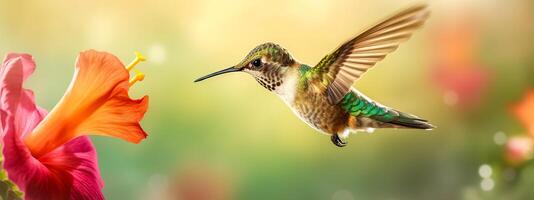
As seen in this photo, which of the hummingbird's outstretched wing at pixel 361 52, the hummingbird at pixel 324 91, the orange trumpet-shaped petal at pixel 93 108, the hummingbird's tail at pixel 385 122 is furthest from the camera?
the hummingbird's tail at pixel 385 122

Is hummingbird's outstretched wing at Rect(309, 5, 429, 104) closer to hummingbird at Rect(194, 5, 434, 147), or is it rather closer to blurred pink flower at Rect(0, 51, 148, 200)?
hummingbird at Rect(194, 5, 434, 147)

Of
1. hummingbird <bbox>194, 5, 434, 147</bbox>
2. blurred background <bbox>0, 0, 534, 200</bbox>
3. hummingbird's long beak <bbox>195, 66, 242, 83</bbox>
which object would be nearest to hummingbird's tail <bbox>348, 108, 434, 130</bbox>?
hummingbird <bbox>194, 5, 434, 147</bbox>

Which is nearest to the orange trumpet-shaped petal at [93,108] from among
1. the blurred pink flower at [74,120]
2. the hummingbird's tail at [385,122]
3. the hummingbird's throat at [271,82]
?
the blurred pink flower at [74,120]

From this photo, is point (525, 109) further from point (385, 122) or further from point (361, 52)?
point (361, 52)

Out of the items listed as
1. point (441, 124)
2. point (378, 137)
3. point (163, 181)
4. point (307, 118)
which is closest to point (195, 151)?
point (163, 181)

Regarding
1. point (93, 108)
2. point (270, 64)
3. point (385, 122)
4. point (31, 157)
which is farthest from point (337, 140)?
point (31, 157)

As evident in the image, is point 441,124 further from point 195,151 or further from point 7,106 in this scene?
point 7,106

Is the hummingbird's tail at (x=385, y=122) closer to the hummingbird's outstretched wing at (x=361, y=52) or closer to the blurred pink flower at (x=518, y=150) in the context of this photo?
the hummingbird's outstretched wing at (x=361, y=52)
